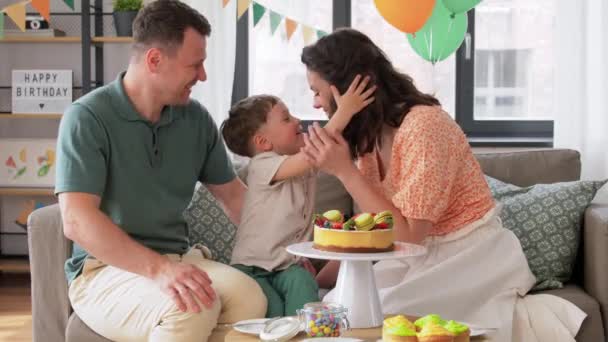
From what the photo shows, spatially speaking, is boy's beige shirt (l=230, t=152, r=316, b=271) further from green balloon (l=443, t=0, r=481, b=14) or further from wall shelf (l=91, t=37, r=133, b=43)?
wall shelf (l=91, t=37, r=133, b=43)

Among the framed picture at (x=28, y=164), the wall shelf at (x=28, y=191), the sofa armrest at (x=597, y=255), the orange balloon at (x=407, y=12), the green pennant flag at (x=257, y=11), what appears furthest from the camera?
the framed picture at (x=28, y=164)

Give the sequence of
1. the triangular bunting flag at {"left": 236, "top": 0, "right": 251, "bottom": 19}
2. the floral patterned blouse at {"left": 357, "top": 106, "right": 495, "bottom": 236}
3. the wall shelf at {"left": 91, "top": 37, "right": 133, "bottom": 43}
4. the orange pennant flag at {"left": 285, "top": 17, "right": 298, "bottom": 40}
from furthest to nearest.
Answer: the wall shelf at {"left": 91, "top": 37, "right": 133, "bottom": 43} → the orange pennant flag at {"left": 285, "top": 17, "right": 298, "bottom": 40} → the triangular bunting flag at {"left": 236, "top": 0, "right": 251, "bottom": 19} → the floral patterned blouse at {"left": 357, "top": 106, "right": 495, "bottom": 236}

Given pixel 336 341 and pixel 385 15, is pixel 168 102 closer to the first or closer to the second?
pixel 336 341

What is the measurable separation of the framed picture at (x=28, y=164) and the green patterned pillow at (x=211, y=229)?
81.6 inches

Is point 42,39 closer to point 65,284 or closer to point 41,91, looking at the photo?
point 41,91

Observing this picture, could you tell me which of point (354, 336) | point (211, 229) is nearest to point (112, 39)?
point (211, 229)

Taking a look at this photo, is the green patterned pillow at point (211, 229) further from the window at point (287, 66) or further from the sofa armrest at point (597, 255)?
the window at point (287, 66)

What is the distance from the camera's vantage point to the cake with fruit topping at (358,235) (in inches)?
76.8

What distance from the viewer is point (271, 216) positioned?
2.46 meters

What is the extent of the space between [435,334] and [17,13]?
3.24 metres

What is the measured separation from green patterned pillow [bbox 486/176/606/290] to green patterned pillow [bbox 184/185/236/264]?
88cm

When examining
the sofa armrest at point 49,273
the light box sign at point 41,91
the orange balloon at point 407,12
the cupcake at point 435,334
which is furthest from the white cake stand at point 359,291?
the light box sign at point 41,91

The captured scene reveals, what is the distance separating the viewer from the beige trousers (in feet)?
6.99

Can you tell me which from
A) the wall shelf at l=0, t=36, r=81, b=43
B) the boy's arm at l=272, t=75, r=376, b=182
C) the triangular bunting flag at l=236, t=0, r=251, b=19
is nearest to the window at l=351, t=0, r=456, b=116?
the triangular bunting flag at l=236, t=0, r=251, b=19
